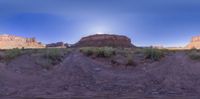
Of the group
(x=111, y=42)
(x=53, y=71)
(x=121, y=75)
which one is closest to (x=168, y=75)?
(x=121, y=75)

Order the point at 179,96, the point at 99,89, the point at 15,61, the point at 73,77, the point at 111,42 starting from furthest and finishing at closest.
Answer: the point at 111,42
the point at 15,61
the point at 73,77
the point at 99,89
the point at 179,96

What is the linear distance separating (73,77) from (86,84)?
129cm

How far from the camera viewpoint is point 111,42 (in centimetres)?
5272

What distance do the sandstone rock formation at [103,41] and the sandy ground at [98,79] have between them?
69.8ft

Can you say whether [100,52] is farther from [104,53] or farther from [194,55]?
[194,55]

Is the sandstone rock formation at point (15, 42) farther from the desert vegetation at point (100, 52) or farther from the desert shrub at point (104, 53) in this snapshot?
the desert shrub at point (104, 53)

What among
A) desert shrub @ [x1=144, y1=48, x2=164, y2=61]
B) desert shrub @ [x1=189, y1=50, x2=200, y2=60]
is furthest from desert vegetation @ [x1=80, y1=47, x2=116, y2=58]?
desert shrub @ [x1=189, y1=50, x2=200, y2=60]

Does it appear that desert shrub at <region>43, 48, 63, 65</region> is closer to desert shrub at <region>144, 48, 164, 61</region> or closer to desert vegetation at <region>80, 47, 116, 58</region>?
desert vegetation at <region>80, 47, 116, 58</region>

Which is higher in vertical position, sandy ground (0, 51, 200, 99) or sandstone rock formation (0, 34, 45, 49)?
sandstone rock formation (0, 34, 45, 49)

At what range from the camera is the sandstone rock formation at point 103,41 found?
51309 millimetres

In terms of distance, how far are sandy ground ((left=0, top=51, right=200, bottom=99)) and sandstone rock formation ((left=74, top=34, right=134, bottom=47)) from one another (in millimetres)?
21284

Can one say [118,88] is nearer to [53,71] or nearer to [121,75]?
[121,75]

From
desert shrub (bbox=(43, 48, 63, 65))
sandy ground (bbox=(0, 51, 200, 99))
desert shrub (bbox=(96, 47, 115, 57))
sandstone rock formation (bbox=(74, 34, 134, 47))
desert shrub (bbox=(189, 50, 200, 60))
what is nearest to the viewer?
sandy ground (bbox=(0, 51, 200, 99))

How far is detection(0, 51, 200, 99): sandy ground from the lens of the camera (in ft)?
78.3
